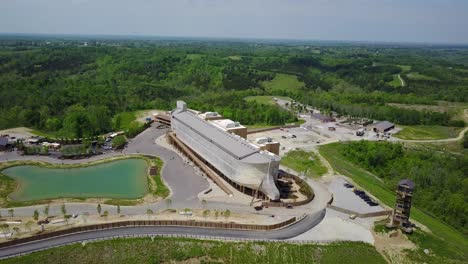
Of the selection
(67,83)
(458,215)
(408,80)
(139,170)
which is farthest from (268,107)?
(408,80)

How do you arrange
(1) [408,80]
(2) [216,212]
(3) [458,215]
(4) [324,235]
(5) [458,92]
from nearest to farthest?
1. (4) [324,235]
2. (2) [216,212]
3. (3) [458,215]
4. (5) [458,92]
5. (1) [408,80]

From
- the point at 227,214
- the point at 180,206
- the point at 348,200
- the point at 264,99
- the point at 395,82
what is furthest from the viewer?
the point at 395,82

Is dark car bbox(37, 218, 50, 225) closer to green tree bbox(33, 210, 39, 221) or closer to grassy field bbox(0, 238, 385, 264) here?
green tree bbox(33, 210, 39, 221)

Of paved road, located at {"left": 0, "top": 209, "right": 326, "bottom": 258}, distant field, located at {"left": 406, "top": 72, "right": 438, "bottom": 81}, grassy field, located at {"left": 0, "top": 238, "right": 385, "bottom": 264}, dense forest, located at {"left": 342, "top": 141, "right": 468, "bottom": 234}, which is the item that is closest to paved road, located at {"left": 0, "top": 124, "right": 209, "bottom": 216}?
paved road, located at {"left": 0, "top": 209, "right": 326, "bottom": 258}

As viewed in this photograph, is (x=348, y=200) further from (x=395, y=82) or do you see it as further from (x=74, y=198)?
(x=395, y=82)

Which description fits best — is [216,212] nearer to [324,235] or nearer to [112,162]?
[324,235]

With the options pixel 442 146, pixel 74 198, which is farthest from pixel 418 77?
pixel 74 198
